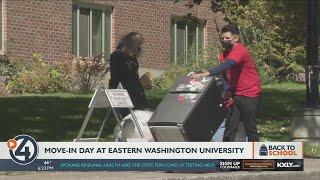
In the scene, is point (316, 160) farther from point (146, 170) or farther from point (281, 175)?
point (146, 170)

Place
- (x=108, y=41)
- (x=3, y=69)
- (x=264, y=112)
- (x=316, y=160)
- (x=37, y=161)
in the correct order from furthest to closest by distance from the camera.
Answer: (x=108, y=41), (x=3, y=69), (x=264, y=112), (x=316, y=160), (x=37, y=161)

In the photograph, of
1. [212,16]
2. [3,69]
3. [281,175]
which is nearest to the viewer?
[281,175]

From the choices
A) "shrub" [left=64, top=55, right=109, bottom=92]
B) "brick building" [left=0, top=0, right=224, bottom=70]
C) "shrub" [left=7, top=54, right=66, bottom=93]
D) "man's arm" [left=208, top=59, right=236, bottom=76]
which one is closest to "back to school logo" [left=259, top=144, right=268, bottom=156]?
"man's arm" [left=208, top=59, right=236, bottom=76]

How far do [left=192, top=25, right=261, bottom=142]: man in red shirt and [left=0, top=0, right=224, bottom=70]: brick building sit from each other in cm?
1033

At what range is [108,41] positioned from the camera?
25031mm

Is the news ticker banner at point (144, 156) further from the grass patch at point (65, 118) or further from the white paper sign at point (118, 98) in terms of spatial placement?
the grass patch at point (65, 118)

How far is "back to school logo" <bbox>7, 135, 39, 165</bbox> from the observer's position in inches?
338

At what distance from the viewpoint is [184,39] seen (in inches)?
1099

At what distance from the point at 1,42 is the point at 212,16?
29.7 ft

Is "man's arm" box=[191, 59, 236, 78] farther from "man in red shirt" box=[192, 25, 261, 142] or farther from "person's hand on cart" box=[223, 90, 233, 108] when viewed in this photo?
"person's hand on cart" box=[223, 90, 233, 108]

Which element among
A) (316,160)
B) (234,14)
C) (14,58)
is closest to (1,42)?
(14,58)

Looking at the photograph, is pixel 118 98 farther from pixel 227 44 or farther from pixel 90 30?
pixel 90 30

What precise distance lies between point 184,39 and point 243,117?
1827 cm

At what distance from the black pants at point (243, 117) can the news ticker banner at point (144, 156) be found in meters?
0.66
